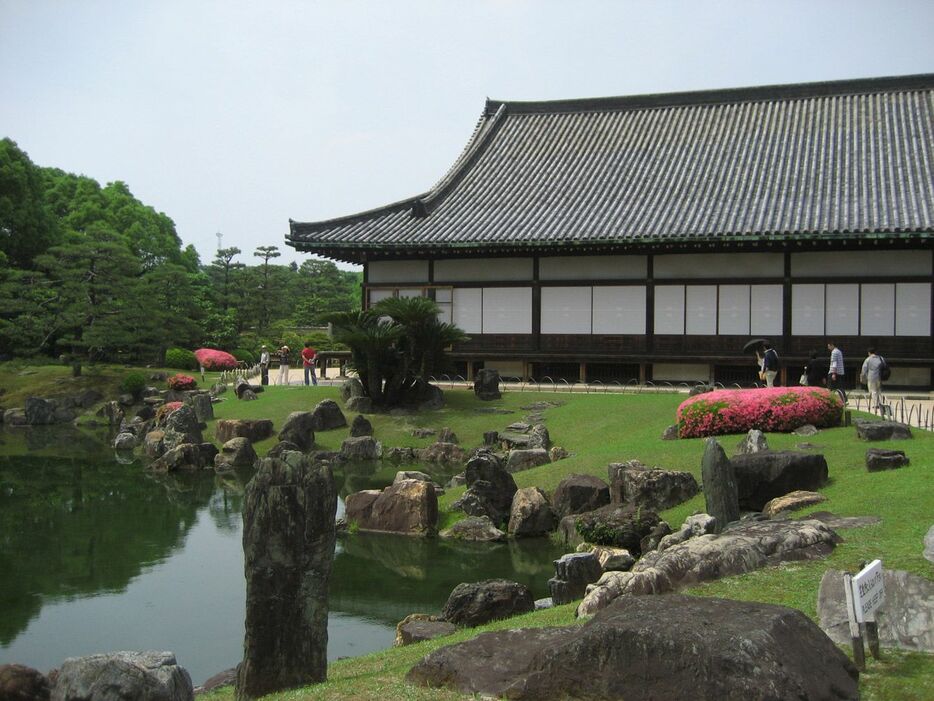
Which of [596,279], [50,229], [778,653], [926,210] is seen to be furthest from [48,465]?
[50,229]

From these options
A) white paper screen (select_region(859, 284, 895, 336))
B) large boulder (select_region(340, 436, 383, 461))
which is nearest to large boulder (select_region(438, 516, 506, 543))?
large boulder (select_region(340, 436, 383, 461))

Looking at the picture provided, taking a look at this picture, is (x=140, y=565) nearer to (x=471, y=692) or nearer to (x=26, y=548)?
(x=26, y=548)

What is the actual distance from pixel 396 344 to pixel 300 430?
4204 millimetres

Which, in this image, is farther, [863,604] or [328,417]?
[328,417]

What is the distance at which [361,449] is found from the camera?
2575 cm

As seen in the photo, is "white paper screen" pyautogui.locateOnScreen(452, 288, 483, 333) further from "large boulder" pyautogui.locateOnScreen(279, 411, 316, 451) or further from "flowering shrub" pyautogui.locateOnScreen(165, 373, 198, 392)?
"flowering shrub" pyautogui.locateOnScreen(165, 373, 198, 392)

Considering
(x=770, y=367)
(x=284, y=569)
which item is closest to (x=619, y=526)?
(x=284, y=569)

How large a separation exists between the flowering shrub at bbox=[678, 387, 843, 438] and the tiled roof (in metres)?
10.0

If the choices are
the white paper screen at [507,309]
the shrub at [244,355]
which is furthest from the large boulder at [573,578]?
the shrub at [244,355]

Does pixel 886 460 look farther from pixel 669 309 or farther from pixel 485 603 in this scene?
pixel 669 309

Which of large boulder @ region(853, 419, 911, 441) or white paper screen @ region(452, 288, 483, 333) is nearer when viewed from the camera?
large boulder @ region(853, 419, 911, 441)

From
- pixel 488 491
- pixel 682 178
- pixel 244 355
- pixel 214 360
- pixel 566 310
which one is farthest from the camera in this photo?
pixel 244 355

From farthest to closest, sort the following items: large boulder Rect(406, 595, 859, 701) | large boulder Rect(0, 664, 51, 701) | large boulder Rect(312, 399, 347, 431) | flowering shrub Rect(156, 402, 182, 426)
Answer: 1. flowering shrub Rect(156, 402, 182, 426)
2. large boulder Rect(312, 399, 347, 431)
3. large boulder Rect(0, 664, 51, 701)
4. large boulder Rect(406, 595, 859, 701)

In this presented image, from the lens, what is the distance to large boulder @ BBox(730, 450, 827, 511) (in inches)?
600
